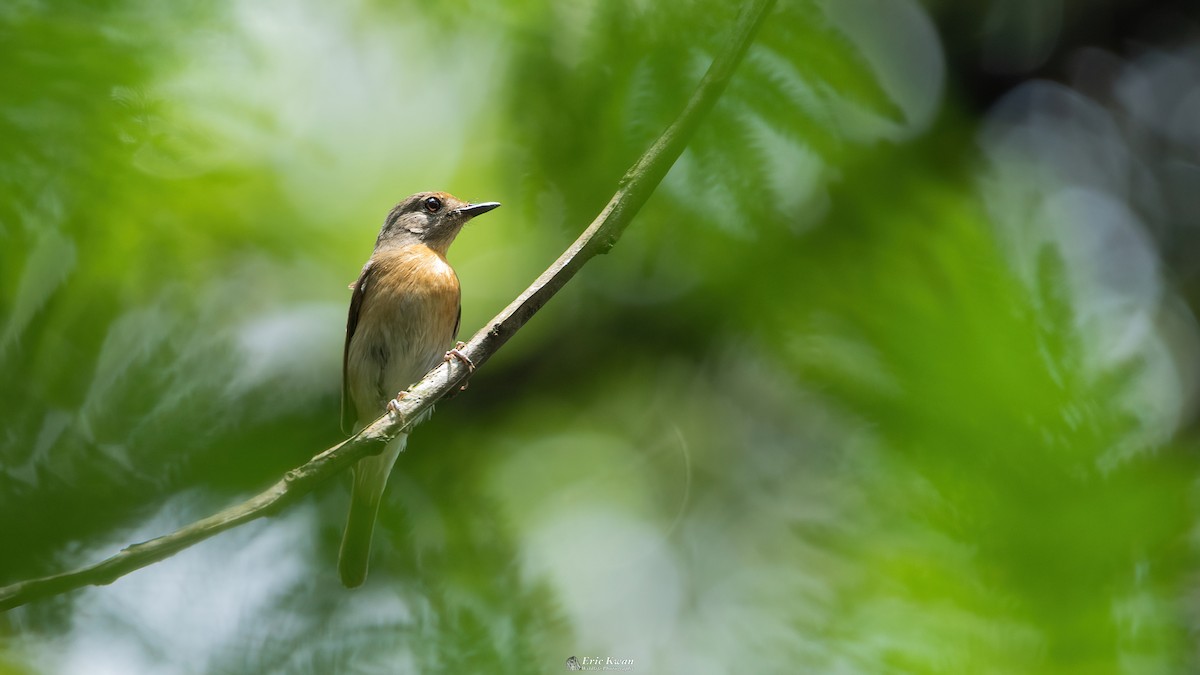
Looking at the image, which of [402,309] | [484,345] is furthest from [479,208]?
[402,309]

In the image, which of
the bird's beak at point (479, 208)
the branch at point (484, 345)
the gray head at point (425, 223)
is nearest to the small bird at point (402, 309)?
the gray head at point (425, 223)

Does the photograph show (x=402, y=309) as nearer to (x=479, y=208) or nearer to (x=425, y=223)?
(x=425, y=223)

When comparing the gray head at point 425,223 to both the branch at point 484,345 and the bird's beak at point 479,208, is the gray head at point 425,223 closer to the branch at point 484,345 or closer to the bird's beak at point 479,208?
the bird's beak at point 479,208

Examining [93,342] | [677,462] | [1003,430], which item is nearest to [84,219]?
[93,342]

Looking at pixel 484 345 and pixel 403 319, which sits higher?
pixel 403 319

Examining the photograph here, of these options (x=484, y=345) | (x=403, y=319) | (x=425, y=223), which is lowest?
(x=484, y=345)

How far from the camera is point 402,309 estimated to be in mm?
4977

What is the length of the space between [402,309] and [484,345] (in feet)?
9.44

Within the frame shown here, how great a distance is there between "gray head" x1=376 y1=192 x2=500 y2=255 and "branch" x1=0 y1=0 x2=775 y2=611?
7.74ft

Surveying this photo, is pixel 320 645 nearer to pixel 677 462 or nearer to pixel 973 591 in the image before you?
pixel 973 591

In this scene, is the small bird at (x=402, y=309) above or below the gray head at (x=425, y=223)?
below

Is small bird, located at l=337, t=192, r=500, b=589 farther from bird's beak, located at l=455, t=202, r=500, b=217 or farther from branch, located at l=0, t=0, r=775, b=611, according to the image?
branch, located at l=0, t=0, r=775, b=611

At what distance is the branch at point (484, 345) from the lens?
50.6 inches

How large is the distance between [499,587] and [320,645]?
327mm
